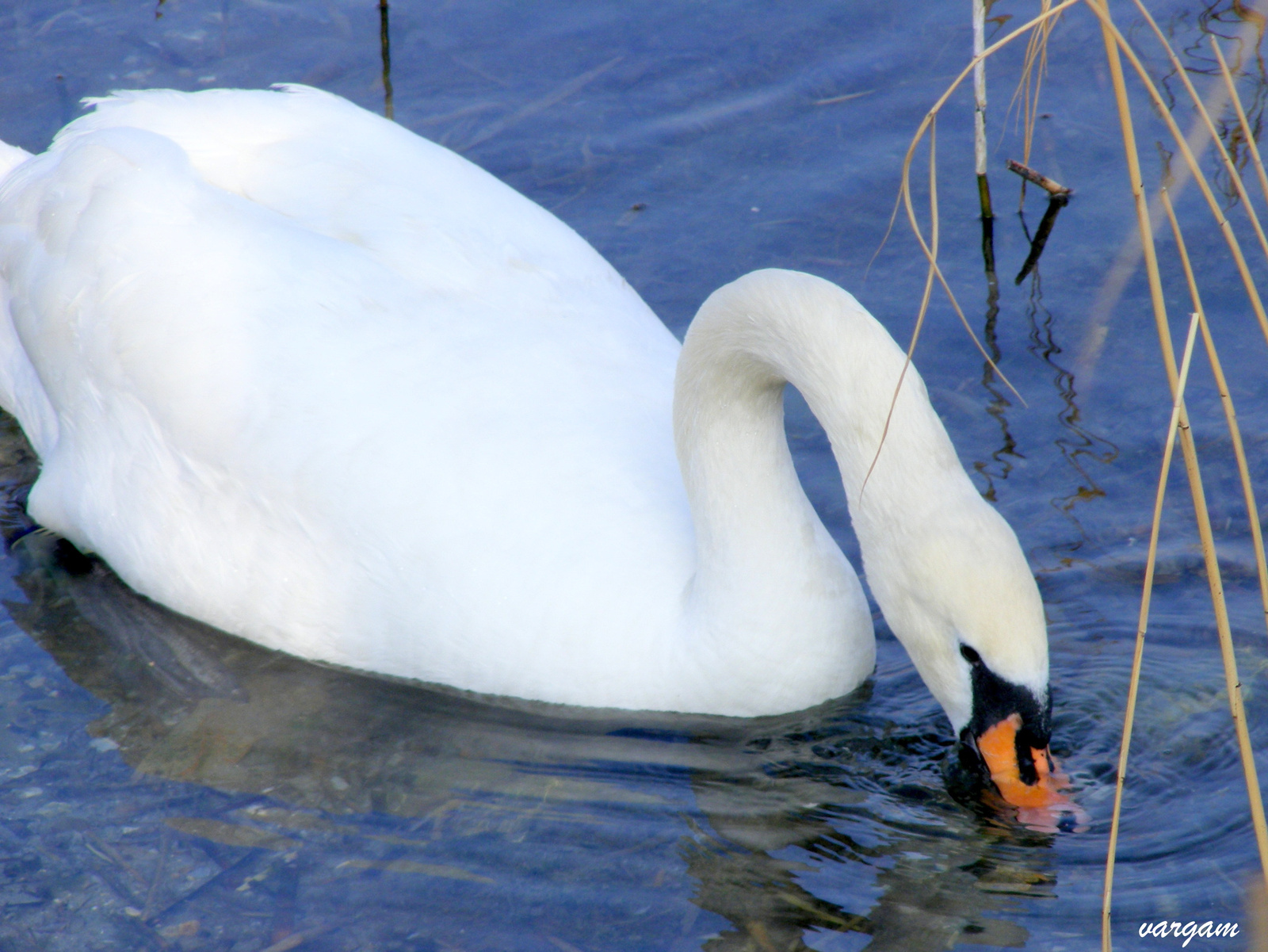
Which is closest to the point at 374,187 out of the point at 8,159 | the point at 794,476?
the point at 8,159

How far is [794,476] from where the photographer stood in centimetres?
466

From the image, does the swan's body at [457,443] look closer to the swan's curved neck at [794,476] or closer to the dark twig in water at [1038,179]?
the swan's curved neck at [794,476]

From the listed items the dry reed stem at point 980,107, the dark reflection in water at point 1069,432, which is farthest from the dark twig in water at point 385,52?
the dark reflection in water at point 1069,432

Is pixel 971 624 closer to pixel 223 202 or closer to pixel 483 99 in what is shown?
pixel 223 202

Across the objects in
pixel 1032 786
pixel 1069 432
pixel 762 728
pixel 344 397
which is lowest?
pixel 762 728

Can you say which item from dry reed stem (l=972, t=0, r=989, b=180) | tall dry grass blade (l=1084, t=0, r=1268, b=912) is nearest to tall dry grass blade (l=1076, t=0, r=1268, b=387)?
dry reed stem (l=972, t=0, r=989, b=180)

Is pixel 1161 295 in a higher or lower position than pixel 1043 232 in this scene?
higher

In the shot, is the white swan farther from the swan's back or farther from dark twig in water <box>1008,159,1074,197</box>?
dark twig in water <box>1008,159,1074,197</box>

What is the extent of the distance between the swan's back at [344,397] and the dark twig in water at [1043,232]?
6.68 ft

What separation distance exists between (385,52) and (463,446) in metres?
4.28

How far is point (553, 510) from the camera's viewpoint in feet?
15.3

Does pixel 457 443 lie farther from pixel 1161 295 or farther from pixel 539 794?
Result: pixel 1161 295

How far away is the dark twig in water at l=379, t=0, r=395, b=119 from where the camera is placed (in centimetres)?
805

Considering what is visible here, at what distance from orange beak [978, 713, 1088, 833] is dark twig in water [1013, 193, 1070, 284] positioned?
10.3ft
